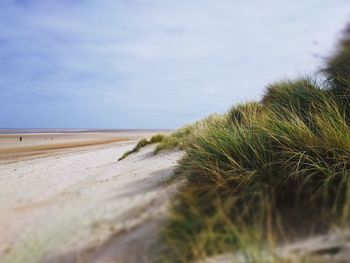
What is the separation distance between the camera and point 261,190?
3924 mm

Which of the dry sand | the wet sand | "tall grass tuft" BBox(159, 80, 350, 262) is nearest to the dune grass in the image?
"tall grass tuft" BBox(159, 80, 350, 262)

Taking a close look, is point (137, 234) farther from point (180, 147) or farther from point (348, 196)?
point (180, 147)

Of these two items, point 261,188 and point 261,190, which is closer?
point 261,190

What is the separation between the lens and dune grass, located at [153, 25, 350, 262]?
126 inches

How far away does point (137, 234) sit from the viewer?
12.2ft

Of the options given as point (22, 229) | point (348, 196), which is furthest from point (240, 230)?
point (22, 229)

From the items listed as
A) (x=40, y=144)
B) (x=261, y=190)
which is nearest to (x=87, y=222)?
(x=261, y=190)

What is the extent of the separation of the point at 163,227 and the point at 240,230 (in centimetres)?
63

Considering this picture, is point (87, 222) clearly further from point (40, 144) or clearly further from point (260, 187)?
point (40, 144)

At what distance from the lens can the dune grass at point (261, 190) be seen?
10.5 feet

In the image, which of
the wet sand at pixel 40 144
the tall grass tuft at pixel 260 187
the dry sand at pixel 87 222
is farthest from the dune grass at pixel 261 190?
the wet sand at pixel 40 144

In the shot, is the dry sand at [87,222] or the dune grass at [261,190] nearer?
the dune grass at [261,190]

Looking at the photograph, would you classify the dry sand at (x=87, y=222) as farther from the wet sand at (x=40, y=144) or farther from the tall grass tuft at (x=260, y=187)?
the wet sand at (x=40, y=144)

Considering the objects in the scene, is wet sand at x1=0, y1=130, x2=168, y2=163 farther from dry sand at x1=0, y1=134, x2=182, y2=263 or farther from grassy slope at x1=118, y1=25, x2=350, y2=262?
grassy slope at x1=118, y1=25, x2=350, y2=262
